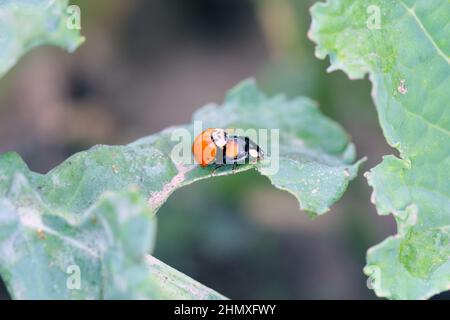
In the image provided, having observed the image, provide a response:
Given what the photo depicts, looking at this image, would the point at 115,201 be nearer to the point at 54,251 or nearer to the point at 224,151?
the point at 54,251

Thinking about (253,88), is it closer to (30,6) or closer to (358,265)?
(30,6)

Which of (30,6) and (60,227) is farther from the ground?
(30,6)

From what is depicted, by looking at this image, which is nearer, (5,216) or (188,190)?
(5,216)

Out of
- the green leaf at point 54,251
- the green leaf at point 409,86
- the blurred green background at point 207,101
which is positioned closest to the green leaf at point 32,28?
the green leaf at point 54,251

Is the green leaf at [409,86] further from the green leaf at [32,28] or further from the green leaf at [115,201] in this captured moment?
the green leaf at [32,28]

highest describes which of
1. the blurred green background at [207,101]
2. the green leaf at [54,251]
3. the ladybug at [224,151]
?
the blurred green background at [207,101]

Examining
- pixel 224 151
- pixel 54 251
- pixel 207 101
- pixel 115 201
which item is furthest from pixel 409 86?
pixel 207 101

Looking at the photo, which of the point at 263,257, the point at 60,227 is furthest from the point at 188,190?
the point at 60,227
